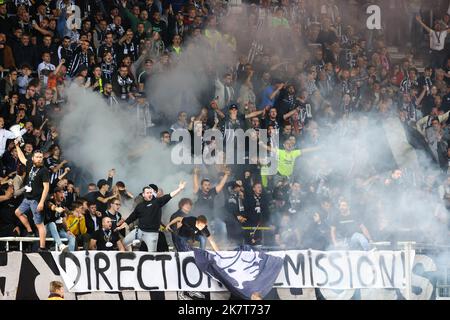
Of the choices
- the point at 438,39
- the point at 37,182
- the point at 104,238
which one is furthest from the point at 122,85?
the point at 438,39

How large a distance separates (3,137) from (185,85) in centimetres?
356

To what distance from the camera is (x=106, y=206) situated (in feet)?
50.0

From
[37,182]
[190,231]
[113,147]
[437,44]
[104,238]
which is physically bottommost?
[104,238]

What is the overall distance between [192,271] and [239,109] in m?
4.82

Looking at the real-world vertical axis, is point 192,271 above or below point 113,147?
below

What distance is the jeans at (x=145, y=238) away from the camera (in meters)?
14.4

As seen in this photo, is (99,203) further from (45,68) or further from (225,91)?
(225,91)

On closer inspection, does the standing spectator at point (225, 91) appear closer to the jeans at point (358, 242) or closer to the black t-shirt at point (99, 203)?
the black t-shirt at point (99, 203)

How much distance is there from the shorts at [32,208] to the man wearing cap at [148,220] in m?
1.01

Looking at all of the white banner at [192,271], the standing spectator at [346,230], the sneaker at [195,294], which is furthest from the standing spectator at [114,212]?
the standing spectator at [346,230]

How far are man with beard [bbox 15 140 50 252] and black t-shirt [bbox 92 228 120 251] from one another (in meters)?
0.63

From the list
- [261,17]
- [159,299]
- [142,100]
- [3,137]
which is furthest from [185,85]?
[159,299]

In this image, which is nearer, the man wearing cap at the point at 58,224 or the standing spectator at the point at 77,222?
the man wearing cap at the point at 58,224

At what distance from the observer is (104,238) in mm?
14266
